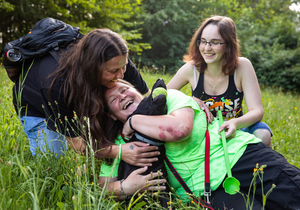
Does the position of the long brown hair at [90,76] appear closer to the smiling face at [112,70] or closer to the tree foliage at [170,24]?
the smiling face at [112,70]

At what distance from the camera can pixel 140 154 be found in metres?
1.90

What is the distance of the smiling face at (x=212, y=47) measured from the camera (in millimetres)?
2711

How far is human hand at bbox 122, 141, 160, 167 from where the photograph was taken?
75.0 inches

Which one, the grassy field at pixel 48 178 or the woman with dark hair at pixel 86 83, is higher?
the woman with dark hair at pixel 86 83

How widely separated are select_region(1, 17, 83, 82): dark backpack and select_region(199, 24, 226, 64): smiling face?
4.87 feet

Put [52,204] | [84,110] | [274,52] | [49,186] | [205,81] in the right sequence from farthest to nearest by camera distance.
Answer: [274,52], [205,81], [84,110], [49,186], [52,204]

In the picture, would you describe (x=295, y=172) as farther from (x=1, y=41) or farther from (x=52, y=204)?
(x=1, y=41)

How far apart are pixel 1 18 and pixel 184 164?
370 inches

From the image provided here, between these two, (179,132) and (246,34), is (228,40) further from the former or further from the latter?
(246,34)

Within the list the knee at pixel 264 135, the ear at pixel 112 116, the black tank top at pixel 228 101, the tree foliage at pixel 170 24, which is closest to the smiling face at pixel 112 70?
the ear at pixel 112 116

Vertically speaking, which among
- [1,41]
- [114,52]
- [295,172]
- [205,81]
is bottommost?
[1,41]

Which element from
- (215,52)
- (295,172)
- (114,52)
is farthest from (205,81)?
(295,172)

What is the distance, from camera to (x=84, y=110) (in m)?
2.14

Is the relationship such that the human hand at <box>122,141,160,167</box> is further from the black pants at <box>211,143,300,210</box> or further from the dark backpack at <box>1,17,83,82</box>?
the dark backpack at <box>1,17,83,82</box>
